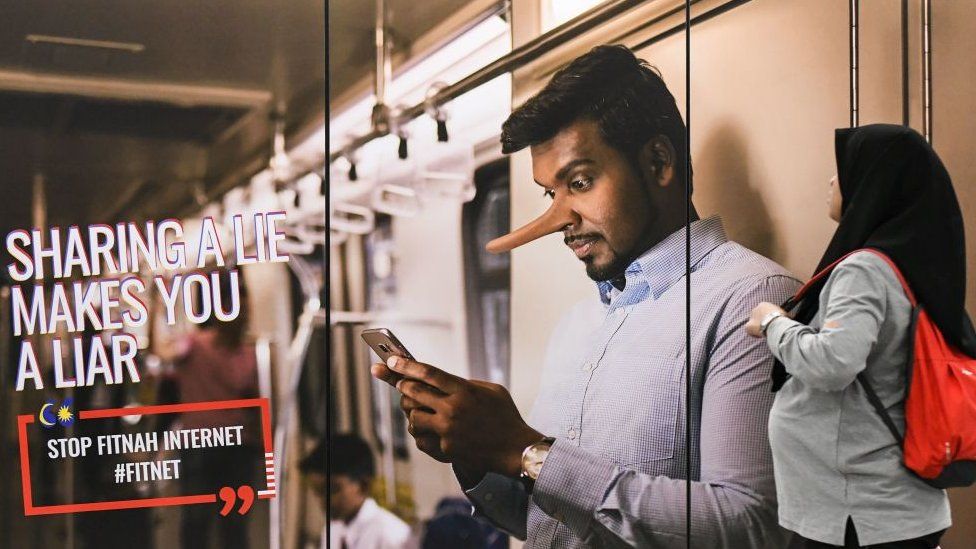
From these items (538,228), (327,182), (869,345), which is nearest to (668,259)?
(538,228)

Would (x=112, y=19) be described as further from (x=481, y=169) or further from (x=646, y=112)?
(x=646, y=112)

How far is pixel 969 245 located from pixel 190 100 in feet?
8.02

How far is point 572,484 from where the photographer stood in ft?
9.18

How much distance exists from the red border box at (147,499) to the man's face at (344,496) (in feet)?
0.52

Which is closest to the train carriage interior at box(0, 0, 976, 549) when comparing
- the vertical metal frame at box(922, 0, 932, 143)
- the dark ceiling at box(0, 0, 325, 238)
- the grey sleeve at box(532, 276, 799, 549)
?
the dark ceiling at box(0, 0, 325, 238)

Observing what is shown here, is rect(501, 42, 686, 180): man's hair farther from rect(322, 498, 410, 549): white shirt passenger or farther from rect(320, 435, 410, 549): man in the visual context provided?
rect(322, 498, 410, 549): white shirt passenger

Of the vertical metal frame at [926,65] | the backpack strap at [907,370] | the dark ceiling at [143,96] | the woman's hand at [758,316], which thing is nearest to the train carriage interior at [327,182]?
the dark ceiling at [143,96]

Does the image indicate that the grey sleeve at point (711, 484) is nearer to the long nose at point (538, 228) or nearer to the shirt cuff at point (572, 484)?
the shirt cuff at point (572, 484)

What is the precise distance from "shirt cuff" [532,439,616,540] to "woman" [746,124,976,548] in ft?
1.70

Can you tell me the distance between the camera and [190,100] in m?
2.65

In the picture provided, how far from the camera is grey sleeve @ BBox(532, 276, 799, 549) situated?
9.20 ft

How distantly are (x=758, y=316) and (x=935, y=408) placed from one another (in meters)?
0.50

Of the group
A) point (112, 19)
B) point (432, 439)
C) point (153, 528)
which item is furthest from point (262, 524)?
point (112, 19)

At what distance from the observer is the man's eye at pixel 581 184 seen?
2869 mm
